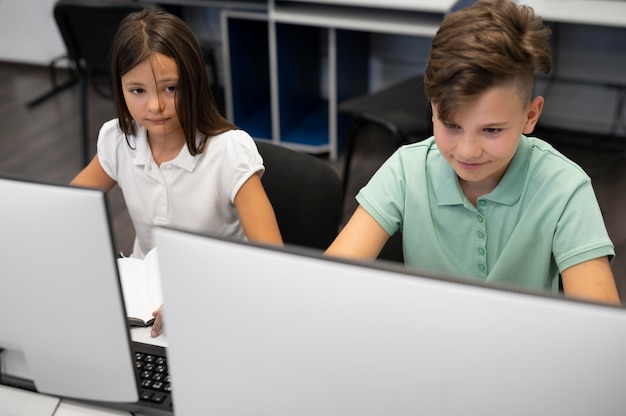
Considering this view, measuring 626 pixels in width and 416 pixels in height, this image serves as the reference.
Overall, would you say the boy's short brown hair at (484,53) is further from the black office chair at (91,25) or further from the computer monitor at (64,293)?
the black office chair at (91,25)

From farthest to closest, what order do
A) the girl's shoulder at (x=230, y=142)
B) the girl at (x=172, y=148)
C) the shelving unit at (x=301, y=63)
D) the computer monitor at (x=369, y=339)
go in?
1. the shelving unit at (x=301, y=63)
2. the girl's shoulder at (x=230, y=142)
3. the girl at (x=172, y=148)
4. the computer monitor at (x=369, y=339)

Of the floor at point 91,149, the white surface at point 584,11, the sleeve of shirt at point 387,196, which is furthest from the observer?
the floor at point 91,149

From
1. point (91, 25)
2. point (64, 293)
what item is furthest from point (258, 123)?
point (64, 293)

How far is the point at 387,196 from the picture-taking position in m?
1.30

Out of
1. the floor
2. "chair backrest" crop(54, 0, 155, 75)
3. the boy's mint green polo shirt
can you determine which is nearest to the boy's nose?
the boy's mint green polo shirt

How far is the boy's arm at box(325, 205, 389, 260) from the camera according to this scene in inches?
49.3

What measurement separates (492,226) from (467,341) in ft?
2.01

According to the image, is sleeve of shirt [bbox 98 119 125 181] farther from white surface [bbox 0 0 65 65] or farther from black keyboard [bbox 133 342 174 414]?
white surface [bbox 0 0 65 65]

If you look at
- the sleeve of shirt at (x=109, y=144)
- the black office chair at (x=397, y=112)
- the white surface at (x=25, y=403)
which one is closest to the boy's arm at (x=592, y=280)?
the white surface at (x=25, y=403)

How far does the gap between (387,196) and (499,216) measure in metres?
0.19

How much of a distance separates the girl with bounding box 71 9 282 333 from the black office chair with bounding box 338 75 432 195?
112 cm

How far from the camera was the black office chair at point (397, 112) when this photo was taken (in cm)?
258

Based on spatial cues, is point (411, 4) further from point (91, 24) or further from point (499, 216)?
point (499, 216)

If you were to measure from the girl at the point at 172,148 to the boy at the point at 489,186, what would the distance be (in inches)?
11.4
